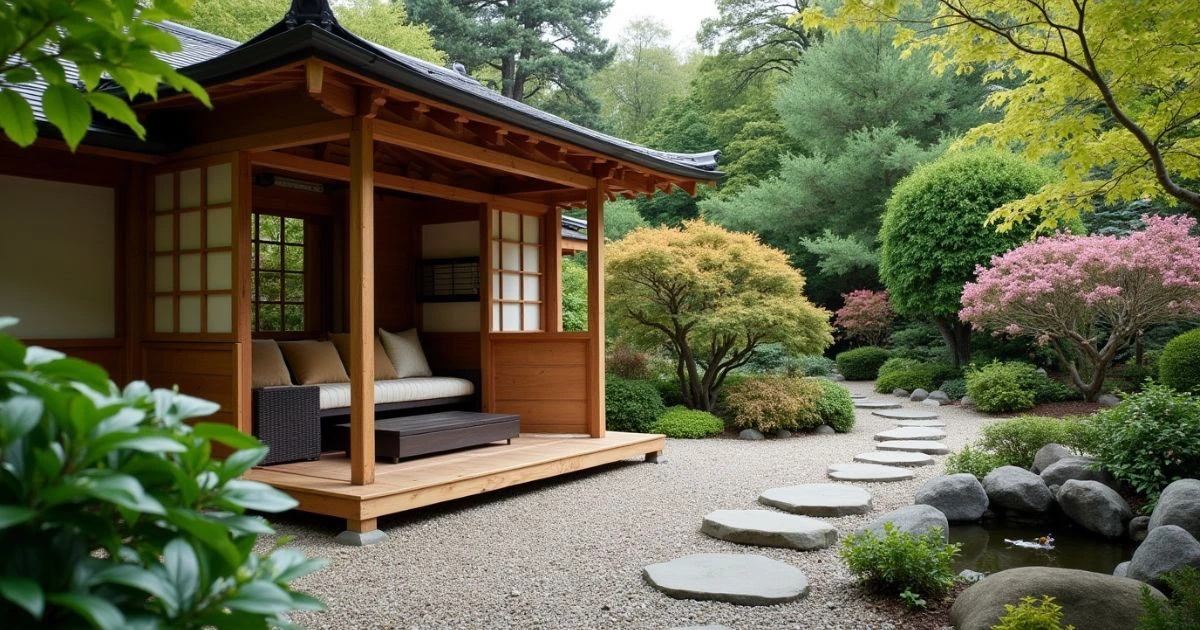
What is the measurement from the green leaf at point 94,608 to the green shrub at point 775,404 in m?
8.60

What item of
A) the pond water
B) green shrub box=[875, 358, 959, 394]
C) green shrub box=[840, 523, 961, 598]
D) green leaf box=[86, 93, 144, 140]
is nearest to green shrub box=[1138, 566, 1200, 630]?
green shrub box=[840, 523, 961, 598]

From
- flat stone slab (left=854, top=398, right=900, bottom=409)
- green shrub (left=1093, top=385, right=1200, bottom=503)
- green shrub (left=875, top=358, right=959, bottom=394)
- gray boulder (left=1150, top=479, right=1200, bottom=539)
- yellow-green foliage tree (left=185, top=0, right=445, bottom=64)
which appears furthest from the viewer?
yellow-green foliage tree (left=185, top=0, right=445, bottom=64)

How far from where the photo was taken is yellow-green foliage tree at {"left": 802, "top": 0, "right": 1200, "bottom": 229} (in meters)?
3.76

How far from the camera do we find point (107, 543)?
0.88 m

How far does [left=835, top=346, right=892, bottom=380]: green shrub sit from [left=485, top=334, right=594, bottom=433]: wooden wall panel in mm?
10292

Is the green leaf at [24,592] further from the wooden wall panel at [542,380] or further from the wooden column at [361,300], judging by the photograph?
the wooden wall panel at [542,380]

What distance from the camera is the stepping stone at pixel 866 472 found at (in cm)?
652

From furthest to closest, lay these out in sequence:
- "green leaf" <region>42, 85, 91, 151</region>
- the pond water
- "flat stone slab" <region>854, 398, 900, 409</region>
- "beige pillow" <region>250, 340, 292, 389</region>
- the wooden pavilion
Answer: "flat stone slab" <region>854, 398, 900, 409</region> → "beige pillow" <region>250, 340, 292, 389</region> → the wooden pavilion → the pond water → "green leaf" <region>42, 85, 91, 151</region>

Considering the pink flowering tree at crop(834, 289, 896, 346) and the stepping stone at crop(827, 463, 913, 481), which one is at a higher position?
the pink flowering tree at crop(834, 289, 896, 346)

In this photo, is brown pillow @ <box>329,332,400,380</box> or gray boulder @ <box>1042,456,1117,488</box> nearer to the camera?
gray boulder @ <box>1042,456,1117,488</box>

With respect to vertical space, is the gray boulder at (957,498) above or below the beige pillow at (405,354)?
below

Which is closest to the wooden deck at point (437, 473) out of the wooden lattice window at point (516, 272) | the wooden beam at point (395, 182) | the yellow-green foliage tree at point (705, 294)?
the wooden lattice window at point (516, 272)

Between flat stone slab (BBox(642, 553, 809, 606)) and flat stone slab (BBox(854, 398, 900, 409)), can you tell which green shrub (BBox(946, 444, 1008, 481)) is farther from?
flat stone slab (BBox(854, 398, 900, 409))

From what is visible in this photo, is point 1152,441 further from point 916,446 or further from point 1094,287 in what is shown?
point 1094,287
